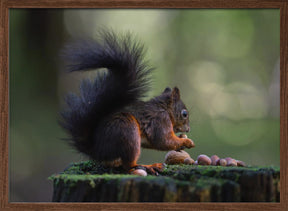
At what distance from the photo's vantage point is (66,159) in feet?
9.05

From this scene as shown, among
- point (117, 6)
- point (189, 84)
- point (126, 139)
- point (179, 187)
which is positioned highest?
point (117, 6)

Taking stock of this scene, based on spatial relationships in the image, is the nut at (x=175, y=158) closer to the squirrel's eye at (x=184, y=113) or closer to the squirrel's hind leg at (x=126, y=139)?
the squirrel's eye at (x=184, y=113)

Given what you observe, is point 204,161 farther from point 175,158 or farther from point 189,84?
point 189,84

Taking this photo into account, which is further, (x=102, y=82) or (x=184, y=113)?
(x=184, y=113)

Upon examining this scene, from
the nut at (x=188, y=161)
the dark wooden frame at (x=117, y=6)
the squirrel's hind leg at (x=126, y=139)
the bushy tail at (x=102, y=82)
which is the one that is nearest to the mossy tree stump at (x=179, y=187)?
the dark wooden frame at (x=117, y=6)

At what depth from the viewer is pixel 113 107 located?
157 cm

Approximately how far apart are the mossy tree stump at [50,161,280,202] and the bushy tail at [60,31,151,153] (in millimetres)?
269

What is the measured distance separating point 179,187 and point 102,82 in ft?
2.12

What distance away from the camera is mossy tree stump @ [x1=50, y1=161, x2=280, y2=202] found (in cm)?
125

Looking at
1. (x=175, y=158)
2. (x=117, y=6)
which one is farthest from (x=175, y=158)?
(x=117, y=6)

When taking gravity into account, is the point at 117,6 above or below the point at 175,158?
above

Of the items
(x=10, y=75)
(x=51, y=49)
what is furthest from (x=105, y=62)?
(x=51, y=49)

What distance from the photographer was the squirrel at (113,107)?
148cm

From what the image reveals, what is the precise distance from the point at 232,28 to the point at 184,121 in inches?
38.1
